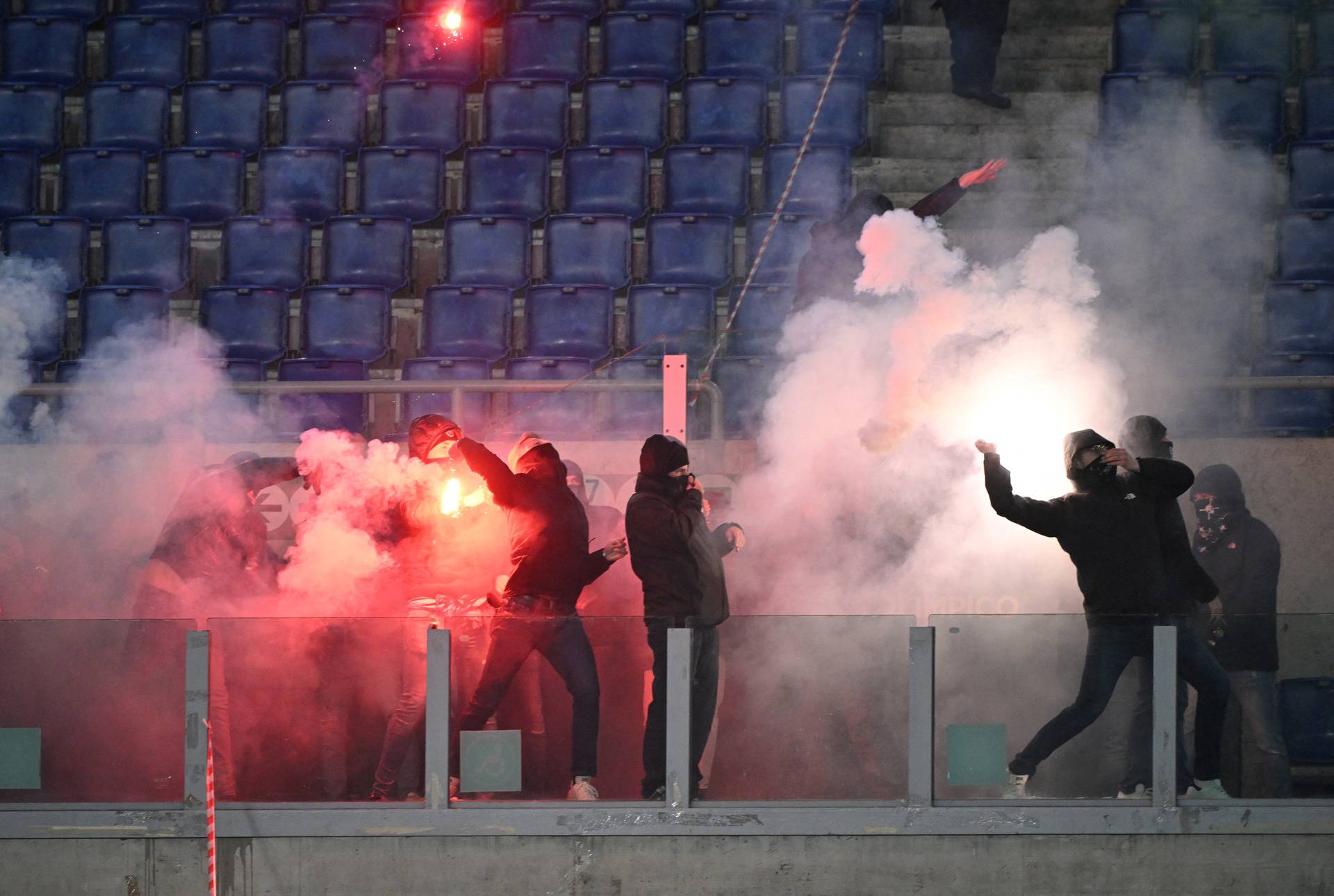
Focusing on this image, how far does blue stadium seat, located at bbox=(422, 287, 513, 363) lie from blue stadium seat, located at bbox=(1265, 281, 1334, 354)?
5289 millimetres

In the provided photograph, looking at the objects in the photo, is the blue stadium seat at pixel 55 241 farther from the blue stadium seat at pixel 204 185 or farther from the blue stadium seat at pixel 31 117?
the blue stadium seat at pixel 31 117

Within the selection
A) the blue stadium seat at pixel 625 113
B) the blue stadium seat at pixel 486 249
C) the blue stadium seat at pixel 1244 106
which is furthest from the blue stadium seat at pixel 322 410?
the blue stadium seat at pixel 1244 106

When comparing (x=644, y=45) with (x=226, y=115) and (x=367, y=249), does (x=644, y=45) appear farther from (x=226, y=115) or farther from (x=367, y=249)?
(x=226, y=115)

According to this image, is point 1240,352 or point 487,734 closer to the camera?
point 487,734

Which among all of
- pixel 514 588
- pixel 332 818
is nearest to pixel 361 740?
pixel 332 818

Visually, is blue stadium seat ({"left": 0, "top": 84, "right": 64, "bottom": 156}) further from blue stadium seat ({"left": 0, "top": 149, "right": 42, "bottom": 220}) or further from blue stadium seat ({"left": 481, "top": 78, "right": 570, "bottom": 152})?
blue stadium seat ({"left": 481, "top": 78, "right": 570, "bottom": 152})

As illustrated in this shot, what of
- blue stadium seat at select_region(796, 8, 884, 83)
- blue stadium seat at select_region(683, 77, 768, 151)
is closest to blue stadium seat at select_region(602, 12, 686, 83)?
blue stadium seat at select_region(683, 77, 768, 151)

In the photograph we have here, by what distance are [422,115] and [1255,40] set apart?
21.1 ft

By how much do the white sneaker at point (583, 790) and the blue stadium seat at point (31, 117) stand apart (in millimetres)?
8156

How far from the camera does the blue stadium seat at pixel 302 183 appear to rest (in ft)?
38.9

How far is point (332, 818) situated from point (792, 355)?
412 centimetres

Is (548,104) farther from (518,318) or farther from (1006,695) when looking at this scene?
(1006,695)

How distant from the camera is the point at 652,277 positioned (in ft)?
36.9

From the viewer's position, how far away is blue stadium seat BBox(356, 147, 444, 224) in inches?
464
